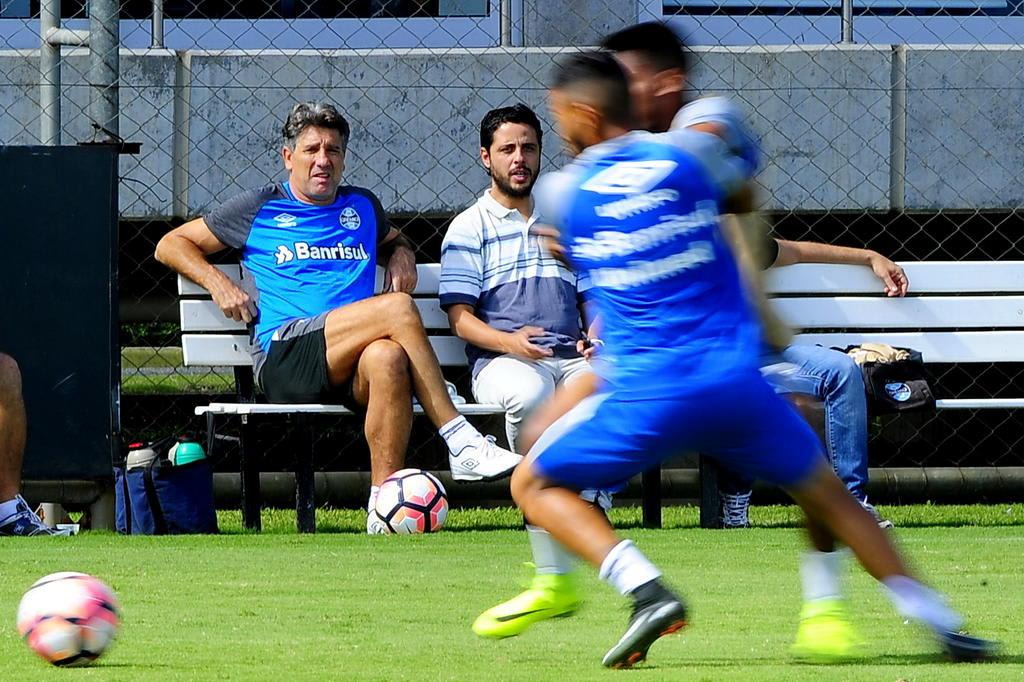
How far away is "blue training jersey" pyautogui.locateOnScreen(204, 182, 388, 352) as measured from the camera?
710 cm

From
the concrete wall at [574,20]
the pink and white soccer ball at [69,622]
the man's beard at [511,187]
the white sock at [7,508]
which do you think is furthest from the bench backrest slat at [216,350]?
the pink and white soccer ball at [69,622]

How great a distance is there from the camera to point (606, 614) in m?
4.65

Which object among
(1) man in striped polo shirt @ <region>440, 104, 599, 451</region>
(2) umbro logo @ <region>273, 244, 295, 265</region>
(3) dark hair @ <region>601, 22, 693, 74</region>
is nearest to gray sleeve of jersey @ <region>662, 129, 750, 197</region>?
(3) dark hair @ <region>601, 22, 693, 74</region>

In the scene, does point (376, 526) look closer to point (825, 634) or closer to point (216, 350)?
point (216, 350)

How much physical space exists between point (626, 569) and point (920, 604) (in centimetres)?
66

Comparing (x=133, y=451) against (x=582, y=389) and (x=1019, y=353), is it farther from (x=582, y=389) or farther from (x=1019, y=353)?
(x=1019, y=353)

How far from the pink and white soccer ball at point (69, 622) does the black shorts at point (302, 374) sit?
3.05 m

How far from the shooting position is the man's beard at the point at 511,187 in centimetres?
724

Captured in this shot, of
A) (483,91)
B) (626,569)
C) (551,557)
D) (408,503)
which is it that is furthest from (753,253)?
(483,91)

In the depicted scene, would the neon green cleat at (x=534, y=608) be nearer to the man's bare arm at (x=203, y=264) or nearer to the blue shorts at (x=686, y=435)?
the blue shorts at (x=686, y=435)

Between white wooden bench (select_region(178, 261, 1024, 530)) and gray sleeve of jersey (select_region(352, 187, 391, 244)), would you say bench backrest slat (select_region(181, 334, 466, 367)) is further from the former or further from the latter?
gray sleeve of jersey (select_region(352, 187, 391, 244))

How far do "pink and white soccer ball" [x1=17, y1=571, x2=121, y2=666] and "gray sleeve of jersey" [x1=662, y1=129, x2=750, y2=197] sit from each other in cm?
163

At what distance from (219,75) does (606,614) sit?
460 cm

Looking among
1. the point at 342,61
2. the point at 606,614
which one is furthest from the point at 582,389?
the point at 342,61
